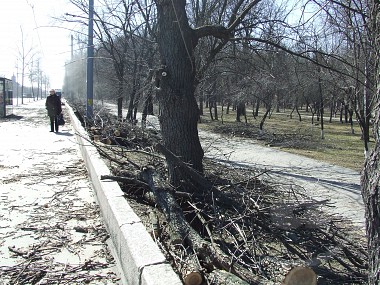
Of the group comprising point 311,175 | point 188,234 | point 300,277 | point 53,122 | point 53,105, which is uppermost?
point 53,105

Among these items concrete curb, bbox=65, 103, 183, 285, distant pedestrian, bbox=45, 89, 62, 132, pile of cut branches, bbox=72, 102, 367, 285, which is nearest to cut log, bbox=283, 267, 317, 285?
pile of cut branches, bbox=72, 102, 367, 285

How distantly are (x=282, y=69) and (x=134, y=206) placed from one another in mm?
6714

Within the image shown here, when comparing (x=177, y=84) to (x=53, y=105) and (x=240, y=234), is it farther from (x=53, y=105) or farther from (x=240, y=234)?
(x=53, y=105)

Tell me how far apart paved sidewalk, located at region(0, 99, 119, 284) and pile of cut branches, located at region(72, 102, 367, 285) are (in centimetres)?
68

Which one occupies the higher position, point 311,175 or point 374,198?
point 374,198

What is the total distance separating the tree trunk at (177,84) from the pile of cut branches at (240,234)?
51cm

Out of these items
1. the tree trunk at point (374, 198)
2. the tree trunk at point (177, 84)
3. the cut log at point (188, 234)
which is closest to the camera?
the tree trunk at point (374, 198)

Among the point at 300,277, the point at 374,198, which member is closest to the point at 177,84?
the point at 300,277

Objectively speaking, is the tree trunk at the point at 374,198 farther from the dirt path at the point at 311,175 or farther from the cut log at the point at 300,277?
the dirt path at the point at 311,175

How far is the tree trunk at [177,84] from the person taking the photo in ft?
18.9

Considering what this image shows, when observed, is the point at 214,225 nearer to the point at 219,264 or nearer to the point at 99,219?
the point at 219,264

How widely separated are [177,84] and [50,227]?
268 centimetres

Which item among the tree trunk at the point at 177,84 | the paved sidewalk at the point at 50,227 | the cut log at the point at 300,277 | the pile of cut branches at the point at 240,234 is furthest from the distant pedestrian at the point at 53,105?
the cut log at the point at 300,277

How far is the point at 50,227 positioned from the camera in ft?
16.2
